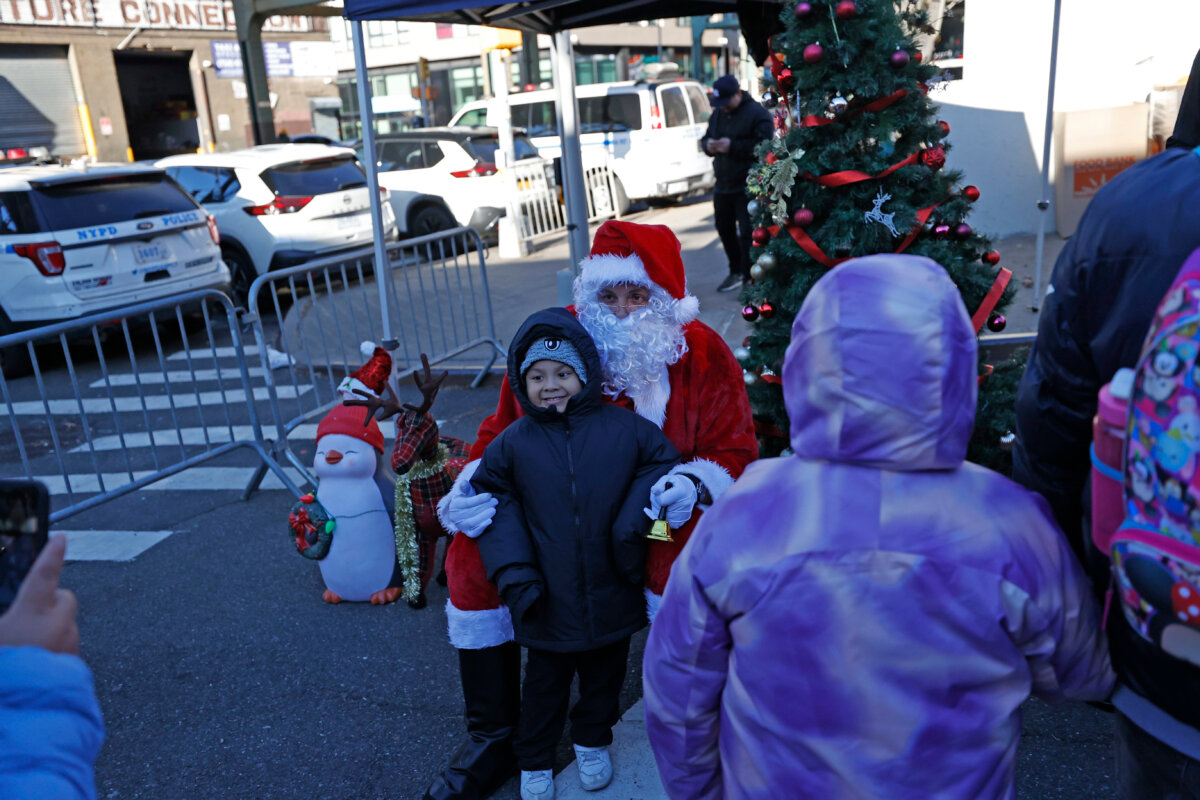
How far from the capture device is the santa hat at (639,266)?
118 inches

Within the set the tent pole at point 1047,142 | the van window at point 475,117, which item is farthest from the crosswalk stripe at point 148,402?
the van window at point 475,117

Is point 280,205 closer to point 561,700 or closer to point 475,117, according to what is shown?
point 475,117

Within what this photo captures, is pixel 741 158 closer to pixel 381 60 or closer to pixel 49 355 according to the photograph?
pixel 49 355

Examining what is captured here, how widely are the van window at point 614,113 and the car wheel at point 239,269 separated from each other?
6.07m

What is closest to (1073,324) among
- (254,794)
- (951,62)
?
(254,794)

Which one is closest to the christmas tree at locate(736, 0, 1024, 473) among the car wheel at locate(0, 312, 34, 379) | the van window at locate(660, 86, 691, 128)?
the car wheel at locate(0, 312, 34, 379)

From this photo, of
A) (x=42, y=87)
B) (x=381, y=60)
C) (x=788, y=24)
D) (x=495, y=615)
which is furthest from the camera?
(x=381, y=60)

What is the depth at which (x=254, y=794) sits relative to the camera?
2902 millimetres

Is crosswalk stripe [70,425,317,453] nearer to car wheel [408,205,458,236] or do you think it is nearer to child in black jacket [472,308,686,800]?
child in black jacket [472,308,686,800]

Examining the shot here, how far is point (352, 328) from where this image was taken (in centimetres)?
893

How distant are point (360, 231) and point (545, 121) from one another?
6984 millimetres

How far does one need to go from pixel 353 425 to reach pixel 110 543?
2043 mm

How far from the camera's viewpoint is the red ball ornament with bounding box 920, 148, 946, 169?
3.61 m

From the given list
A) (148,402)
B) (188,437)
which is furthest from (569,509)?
(148,402)
